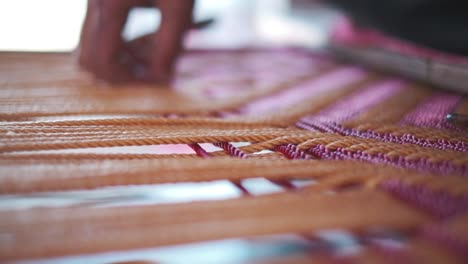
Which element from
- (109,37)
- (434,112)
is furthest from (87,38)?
(434,112)

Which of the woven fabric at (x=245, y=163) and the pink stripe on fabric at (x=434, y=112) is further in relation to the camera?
the pink stripe on fabric at (x=434, y=112)

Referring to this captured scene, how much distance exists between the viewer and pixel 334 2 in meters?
1.26

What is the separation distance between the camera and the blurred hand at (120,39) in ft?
3.25

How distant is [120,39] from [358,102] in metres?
0.50

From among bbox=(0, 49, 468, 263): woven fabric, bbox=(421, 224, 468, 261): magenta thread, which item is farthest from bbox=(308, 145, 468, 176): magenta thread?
bbox=(421, 224, 468, 261): magenta thread

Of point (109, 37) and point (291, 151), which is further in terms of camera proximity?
point (109, 37)

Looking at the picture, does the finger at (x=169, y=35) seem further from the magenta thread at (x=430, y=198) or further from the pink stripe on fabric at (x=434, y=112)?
the magenta thread at (x=430, y=198)

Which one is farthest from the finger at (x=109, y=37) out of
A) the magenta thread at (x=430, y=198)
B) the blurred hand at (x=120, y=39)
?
the magenta thread at (x=430, y=198)

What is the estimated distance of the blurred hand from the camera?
991 mm

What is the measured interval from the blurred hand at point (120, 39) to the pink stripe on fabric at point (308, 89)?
9.8 inches

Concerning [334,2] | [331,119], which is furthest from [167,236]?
[334,2]

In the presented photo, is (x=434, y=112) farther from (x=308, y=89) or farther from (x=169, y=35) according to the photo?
(x=169, y=35)

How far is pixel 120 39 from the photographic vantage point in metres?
1.02

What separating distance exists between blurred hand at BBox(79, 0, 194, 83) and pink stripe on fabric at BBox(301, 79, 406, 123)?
38cm
